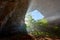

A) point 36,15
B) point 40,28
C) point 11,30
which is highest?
point 36,15

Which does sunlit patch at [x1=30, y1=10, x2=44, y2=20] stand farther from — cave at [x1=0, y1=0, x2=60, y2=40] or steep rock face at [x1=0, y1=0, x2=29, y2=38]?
steep rock face at [x1=0, y1=0, x2=29, y2=38]

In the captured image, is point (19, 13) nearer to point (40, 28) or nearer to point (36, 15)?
point (40, 28)

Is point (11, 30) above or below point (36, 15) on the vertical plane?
below

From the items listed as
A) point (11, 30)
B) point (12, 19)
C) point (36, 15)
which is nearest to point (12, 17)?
point (12, 19)

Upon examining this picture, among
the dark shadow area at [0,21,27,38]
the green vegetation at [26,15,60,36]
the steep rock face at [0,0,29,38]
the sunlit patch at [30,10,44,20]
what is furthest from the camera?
the sunlit patch at [30,10,44,20]

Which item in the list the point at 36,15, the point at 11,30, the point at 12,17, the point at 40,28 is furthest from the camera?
the point at 36,15

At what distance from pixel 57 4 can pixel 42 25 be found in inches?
38.5

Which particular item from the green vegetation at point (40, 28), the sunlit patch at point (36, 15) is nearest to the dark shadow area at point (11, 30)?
the green vegetation at point (40, 28)

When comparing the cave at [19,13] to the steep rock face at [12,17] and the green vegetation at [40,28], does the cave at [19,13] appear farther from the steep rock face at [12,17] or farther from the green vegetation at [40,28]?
the green vegetation at [40,28]

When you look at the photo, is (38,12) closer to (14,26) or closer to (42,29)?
(42,29)

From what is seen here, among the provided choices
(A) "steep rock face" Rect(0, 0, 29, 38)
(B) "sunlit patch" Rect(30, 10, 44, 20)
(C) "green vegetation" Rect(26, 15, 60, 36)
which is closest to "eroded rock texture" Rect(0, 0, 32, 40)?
(A) "steep rock face" Rect(0, 0, 29, 38)

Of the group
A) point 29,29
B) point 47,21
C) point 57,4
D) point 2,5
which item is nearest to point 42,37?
point 29,29

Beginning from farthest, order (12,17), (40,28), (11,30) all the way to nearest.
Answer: (40,28)
(11,30)
(12,17)

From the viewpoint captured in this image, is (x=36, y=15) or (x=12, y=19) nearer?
(x=12, y=19)
